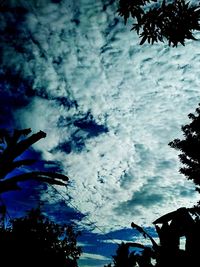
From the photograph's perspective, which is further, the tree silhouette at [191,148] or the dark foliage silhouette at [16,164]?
the tree silhouette at [191,148]

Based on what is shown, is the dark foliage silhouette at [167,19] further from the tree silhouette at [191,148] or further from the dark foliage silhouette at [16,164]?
the tree silhouette at [191,148]

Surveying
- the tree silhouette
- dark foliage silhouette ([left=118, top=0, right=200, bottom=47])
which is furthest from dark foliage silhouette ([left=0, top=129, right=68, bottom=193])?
the tree silhouette

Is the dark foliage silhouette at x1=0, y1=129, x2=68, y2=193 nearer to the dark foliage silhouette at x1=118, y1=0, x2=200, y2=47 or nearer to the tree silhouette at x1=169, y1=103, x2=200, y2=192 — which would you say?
the dark foliage silhouette at x1=118, y1=0, x2=200, y2=47

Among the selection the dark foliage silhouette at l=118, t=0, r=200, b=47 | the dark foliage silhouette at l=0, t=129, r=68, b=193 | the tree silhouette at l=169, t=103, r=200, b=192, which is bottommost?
the dark foliage silhouette at l=0, t=129, r=68, b=193

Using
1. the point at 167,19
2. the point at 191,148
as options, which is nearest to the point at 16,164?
the point at 167,19

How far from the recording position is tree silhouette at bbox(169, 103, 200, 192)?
1579 centimetres

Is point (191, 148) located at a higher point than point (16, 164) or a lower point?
higher

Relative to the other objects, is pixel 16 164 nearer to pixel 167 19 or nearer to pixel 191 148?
pixel 167 19

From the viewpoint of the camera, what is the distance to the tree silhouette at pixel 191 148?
15789 millimetres

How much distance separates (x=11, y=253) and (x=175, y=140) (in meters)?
12.6

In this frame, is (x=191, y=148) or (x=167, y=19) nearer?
(x=167, y=19)

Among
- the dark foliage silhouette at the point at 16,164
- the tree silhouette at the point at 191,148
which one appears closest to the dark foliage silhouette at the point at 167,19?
the dark foliage silhouette at the point at 16,164

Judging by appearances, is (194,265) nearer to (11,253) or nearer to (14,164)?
(14,164)

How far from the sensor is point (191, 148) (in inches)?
634
